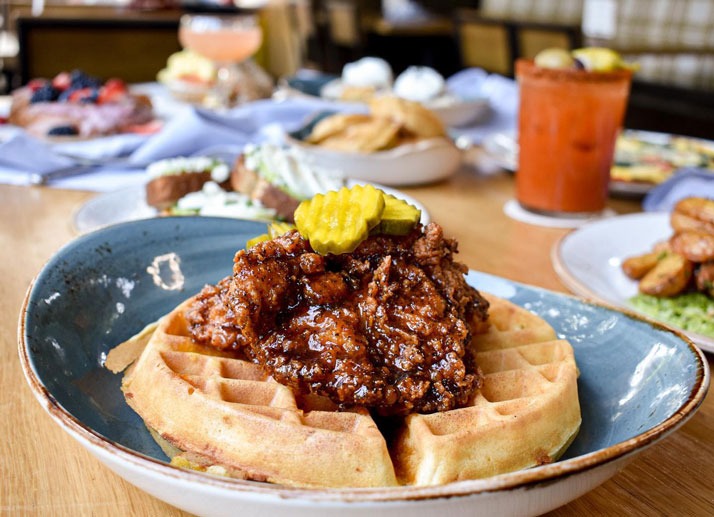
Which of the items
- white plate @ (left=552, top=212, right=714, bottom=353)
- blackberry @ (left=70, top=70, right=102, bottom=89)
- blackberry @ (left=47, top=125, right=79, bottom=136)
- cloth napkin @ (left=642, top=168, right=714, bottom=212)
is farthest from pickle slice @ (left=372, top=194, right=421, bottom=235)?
blackberry @ (left=70, top=70, right=102, bottom=89)

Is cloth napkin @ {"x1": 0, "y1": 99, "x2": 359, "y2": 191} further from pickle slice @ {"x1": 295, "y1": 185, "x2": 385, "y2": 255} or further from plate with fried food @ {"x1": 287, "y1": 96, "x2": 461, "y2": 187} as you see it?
pickle slice @ {"x1": 295, "y1": 185, "x2": 385, "y2": 255}

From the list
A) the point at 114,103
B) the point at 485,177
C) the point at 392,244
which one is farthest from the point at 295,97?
the point at 392,244

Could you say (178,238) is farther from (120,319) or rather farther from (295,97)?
(295,97)

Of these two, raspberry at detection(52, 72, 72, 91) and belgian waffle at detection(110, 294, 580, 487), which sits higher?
belgian waffle at detection(110, 294, 580, 487)

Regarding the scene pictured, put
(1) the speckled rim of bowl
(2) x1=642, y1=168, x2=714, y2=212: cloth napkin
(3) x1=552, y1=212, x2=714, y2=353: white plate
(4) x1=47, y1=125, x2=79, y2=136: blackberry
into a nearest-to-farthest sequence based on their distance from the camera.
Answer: (1) the speckled rim of bowl → (3) x1=552, y1=212, x2=714, y2=353: white plate → (2) x1=642, y1=168, x2=714, y2=212: cloth napkin → (4) x1=47, y1=125, x2=79, y2=136: blackberry

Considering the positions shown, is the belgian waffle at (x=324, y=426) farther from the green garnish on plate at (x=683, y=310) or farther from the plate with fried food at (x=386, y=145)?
the plate with fried food at (x=386, y=145)

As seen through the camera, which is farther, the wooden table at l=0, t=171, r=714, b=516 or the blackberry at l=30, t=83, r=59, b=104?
the blackberry at l=30, t=83, r=59, b=104

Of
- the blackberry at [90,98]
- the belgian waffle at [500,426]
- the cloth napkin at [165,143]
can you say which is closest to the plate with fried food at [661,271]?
the belgian waffle at [500,426]
